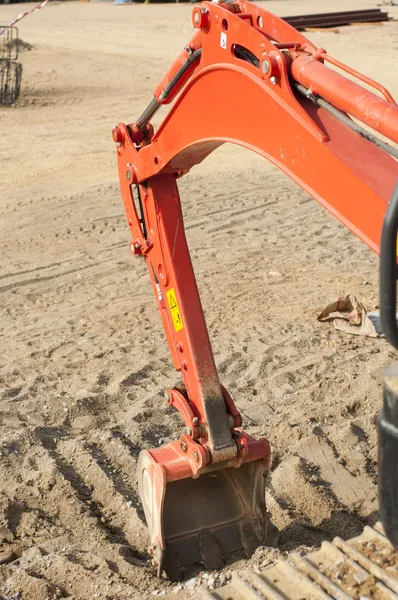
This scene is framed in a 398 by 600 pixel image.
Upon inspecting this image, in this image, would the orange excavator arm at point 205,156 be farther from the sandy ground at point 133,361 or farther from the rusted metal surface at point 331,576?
the rusted metal surface at point 331,576

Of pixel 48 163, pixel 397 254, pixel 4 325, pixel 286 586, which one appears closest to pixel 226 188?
pixel 48 163

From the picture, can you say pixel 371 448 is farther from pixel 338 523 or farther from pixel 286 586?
pixel 286 586

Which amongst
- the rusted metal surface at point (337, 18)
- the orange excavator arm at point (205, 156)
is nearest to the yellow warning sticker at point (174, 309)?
the orange excavator arm at point (205, 156)

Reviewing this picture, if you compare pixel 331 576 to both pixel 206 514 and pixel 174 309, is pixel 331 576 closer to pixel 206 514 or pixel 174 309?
pixel 206 514

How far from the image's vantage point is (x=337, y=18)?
71.5 ft

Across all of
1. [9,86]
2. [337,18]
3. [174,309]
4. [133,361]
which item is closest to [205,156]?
[174,309]

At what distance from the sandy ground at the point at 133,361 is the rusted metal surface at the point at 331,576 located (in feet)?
1.66

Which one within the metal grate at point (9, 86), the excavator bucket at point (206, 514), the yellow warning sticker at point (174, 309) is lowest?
the metal grate at point (9, 86)

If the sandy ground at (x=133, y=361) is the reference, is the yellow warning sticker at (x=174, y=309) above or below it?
above

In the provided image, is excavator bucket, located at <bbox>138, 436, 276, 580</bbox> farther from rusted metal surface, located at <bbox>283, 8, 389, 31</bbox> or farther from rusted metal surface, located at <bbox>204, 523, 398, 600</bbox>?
rusted metal surface, located at <bbox>283, 8, 389, 31</bbox>

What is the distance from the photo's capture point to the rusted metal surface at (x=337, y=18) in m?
21.1

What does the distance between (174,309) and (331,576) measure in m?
1.38

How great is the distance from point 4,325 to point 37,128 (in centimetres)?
763

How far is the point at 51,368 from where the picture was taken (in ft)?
20.6
